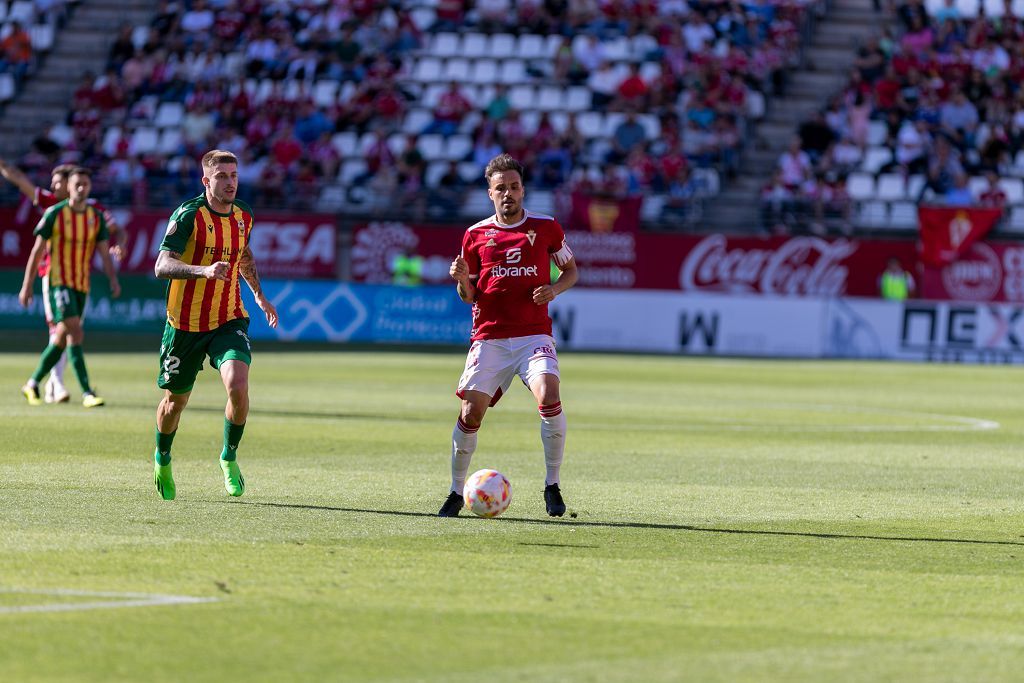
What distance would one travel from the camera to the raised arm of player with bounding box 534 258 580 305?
10.5 meters

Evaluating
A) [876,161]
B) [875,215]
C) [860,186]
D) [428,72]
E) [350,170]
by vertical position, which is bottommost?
[875,215]

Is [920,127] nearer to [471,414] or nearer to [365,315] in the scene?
[365,315]

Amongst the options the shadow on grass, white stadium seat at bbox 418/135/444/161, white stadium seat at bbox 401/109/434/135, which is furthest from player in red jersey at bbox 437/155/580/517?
white stadium seat at bbox 401/109/434/135

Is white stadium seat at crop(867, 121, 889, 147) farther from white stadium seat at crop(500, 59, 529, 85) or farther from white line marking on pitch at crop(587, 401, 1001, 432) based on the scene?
white line marking on pitch at crop(587, 401, 1001, 432)

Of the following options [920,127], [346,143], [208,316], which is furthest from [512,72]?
[208,316]

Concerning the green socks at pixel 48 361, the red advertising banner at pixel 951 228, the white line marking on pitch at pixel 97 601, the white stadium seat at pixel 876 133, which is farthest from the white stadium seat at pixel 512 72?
the white line marking on pitch at pixel 97 601

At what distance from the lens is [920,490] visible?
1263 centimetres

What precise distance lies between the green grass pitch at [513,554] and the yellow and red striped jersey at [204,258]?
3.61ft

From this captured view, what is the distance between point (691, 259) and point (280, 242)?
8333 millimetres

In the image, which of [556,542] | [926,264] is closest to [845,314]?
[926,264]

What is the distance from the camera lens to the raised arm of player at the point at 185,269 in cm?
1022

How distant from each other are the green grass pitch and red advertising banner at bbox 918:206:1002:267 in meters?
15.9

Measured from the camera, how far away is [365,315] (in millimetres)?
34531

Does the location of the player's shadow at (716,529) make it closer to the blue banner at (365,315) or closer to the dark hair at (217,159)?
the dark hair at (217,159)
